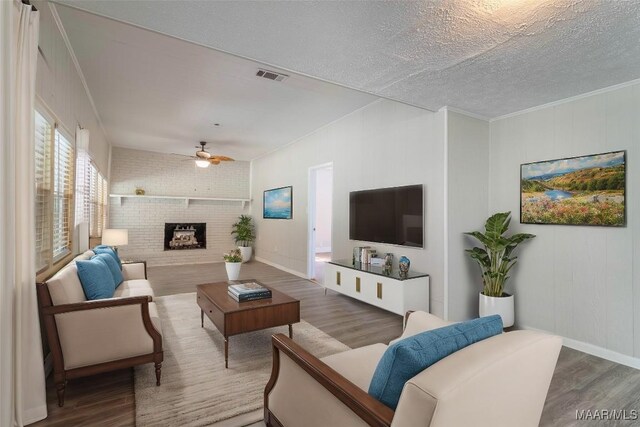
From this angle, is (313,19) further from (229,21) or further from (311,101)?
(311,101)

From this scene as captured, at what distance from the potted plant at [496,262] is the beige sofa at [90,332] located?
3.22 m

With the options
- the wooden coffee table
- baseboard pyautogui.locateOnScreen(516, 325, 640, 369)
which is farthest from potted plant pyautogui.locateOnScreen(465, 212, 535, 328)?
the wooden coffee table

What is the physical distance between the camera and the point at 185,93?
410 centimetres

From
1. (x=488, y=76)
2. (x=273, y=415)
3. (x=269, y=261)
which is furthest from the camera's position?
(x=269, y=261)

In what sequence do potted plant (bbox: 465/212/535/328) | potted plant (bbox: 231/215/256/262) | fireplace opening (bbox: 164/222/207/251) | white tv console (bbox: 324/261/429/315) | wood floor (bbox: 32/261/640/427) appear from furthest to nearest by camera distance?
potted plant (bbox: 231/215/256/262) < fireplace opening (bbox: 164/222/207/251) < white tv console (bbox: 324/261/429/315) < potted plant (bbox: 465/212/535/328) < wood floor (bbox: 32/261/640/427)

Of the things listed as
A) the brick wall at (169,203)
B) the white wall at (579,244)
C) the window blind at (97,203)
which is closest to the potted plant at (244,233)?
the brick wall at (169,203)

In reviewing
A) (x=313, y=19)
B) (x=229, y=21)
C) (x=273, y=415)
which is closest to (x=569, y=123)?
(x=313, y=19)

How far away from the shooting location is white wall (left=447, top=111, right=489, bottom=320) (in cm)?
357

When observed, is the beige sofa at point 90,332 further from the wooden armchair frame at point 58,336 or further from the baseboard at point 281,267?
the baseboard at point 281,267

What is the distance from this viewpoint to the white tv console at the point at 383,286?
3564mm

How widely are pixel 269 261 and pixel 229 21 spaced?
632 centimetres

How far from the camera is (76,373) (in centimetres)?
209

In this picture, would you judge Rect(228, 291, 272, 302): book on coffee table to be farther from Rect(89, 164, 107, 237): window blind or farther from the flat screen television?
Rect(89, 164, 107, 237): window blind

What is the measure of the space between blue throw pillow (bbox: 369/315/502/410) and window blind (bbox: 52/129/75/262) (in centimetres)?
305
